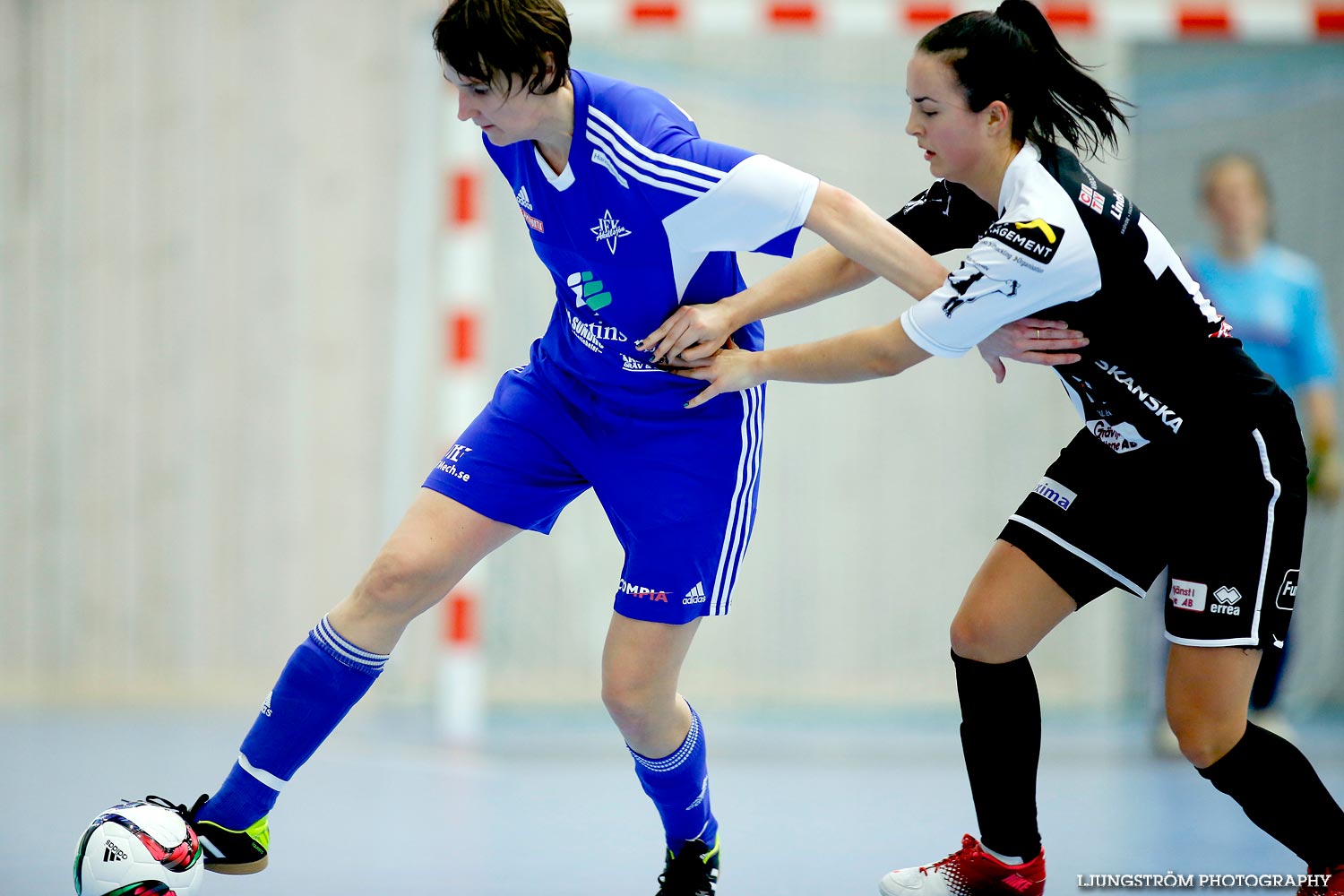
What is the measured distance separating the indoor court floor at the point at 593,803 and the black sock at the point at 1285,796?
52 cm

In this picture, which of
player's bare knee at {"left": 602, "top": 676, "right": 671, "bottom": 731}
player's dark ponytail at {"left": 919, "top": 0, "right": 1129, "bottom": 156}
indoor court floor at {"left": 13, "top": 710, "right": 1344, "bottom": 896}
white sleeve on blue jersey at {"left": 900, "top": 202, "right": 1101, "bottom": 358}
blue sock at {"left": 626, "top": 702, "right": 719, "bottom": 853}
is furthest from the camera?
indoor court floor at {"left": 13, "top": 710, "right": 1344, "bottom": 896}

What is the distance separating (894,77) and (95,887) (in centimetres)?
419

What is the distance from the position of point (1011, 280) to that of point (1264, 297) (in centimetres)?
273

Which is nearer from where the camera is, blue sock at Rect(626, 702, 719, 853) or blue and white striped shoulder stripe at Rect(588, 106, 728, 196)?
blue and white striped shoulder stripe at Rect(588, 106, 728, 196)

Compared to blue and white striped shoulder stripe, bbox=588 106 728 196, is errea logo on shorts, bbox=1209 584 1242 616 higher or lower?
lower

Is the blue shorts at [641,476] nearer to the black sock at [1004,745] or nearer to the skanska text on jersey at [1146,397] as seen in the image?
the black sock at [1004,745]

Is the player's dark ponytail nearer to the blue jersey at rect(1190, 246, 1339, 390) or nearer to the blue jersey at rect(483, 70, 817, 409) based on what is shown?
the blue jersey at rect(483, 70, 817, 409)

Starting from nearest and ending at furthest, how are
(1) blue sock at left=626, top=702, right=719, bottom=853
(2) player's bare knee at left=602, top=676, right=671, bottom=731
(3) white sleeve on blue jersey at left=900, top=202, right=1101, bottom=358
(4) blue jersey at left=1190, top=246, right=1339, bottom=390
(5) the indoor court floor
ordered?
(3) white sleeve on blue jersey at left=900, top=202, right=1101, bottom=358 < (2) player's bare knee at left=602, top=676, right=671, bottom=731 < (1) blue sock at left=626, top=702, right=719, bottom=853 < (5) the indoor court floor < (4) blue jersey at left=1190, top=246, right=1339, bottom=390

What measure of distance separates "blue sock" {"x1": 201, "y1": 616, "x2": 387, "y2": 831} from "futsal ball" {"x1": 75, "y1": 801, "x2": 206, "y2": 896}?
0.33 feet

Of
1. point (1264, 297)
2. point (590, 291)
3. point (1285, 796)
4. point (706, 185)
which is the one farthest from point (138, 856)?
point (1264, 297)

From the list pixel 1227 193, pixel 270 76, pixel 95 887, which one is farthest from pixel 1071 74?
pixel 270 76

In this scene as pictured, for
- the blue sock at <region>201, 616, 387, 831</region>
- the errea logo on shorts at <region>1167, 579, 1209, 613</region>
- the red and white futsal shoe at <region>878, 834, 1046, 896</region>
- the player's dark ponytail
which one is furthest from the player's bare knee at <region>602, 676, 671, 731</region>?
the player's dark ponytail

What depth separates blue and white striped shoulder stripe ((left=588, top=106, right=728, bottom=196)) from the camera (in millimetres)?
2256

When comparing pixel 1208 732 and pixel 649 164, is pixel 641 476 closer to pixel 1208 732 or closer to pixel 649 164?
pixel 649 164
